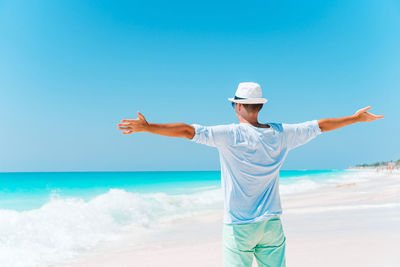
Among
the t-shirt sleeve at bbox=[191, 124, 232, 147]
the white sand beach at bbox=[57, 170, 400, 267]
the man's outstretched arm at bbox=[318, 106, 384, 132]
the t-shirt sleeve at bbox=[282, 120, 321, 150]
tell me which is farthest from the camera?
the white sand beach at bbox=[57, 170, 400, 267]

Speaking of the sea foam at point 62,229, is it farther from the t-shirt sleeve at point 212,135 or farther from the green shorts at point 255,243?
the t-shirt sleeve at point 212,135

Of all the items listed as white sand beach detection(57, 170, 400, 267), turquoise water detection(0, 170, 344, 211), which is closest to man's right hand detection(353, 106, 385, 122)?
white sand beach detection(57, 170, 400, 267)

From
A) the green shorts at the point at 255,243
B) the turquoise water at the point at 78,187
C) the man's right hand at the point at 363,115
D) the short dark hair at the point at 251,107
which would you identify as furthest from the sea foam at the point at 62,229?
the turquoise water at the point at 78,187

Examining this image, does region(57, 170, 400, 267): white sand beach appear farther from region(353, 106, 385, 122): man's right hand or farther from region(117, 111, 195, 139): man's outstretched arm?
region(117, 111, 195, 139): man's outstretched arm

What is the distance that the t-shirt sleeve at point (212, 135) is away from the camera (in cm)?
209

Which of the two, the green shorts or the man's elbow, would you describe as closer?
the man's elbow

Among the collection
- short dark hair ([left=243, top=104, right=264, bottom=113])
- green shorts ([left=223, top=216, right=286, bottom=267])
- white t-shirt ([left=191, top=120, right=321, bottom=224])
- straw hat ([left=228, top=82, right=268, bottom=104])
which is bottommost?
green shorts ([left=223, top=216, right=286, bottom=267])

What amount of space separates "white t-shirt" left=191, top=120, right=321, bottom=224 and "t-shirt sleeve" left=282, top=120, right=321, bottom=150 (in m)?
0.04

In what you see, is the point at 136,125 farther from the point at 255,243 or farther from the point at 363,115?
the point at 363,115

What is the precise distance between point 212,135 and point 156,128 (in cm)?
33

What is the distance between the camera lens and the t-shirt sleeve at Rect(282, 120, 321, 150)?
2.35 meters

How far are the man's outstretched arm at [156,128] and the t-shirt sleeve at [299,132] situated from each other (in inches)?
26.6

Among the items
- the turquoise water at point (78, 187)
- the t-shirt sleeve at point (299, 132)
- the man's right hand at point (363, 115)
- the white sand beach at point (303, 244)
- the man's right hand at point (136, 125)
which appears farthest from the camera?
the turquoise water at point (78, 187)

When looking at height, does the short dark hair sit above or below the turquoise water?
above
